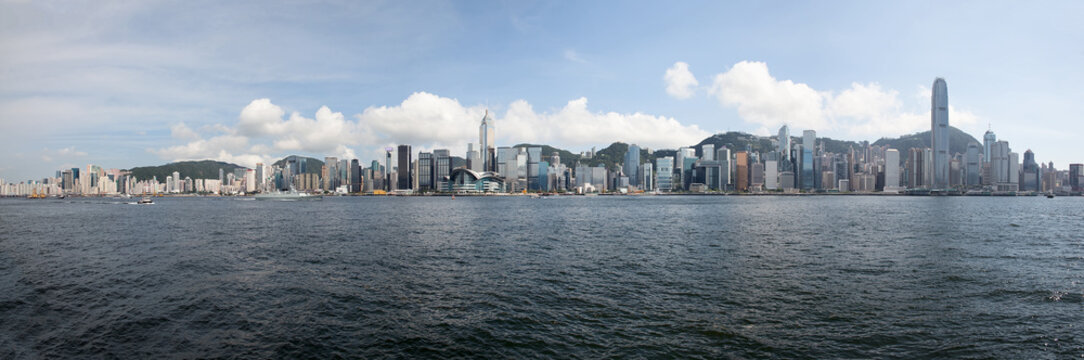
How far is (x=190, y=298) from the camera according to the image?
23000 millimetres

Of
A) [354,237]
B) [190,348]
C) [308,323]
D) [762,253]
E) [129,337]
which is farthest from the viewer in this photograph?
[354,237]

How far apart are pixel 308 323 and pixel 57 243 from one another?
44.1 m

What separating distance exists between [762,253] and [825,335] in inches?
813

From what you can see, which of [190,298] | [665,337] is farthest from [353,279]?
[665,337]

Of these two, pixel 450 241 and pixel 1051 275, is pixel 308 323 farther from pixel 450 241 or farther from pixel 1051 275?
pixel 1051 275

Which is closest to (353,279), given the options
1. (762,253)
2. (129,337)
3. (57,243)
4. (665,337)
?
(129,337)

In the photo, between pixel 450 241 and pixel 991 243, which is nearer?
pixel 991 243

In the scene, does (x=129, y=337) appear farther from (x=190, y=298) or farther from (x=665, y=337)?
(x=665, y=337)

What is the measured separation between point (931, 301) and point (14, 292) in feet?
148

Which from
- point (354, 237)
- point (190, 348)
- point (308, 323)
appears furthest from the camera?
point (354, 237)

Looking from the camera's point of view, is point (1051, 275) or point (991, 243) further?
point (991, 243)

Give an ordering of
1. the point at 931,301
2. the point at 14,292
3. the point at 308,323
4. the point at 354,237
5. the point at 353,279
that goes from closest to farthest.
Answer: the point at 308,323
the point at 931,301
the point at 14,292
the point at 353,279
the point at 354,237

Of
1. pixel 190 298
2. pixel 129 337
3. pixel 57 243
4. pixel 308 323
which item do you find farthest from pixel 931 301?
pixel 57 243

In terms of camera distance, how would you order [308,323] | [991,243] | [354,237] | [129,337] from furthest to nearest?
[354,237] → [991,243] → [308,323] → [129,337]
